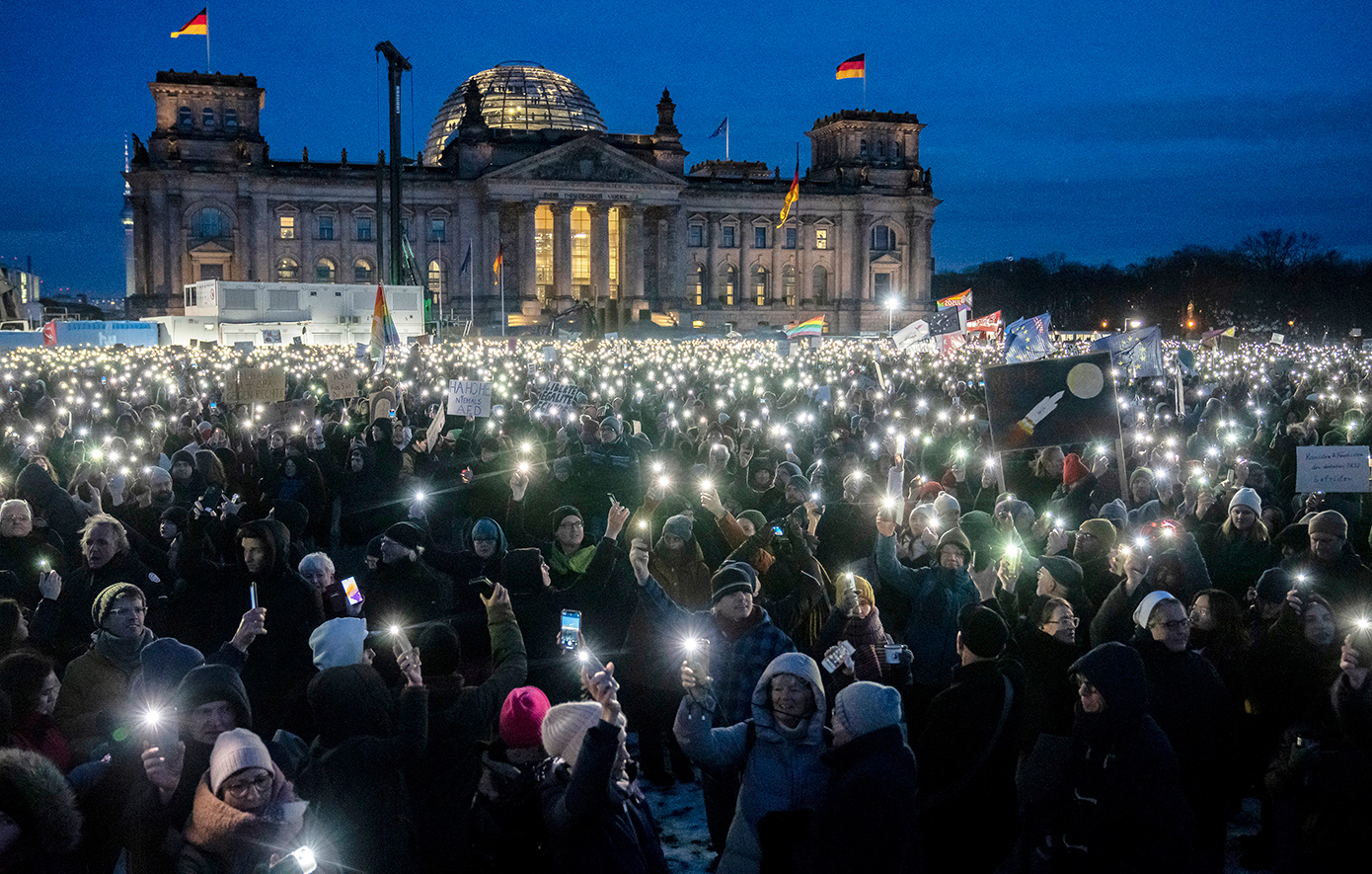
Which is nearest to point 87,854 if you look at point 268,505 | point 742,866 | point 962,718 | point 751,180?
point 742,866

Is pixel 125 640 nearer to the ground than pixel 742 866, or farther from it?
farther from it

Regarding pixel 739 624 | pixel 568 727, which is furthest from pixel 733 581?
pixel 568 727

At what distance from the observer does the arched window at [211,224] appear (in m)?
72.6

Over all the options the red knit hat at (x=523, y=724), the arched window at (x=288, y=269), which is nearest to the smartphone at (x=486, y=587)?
the red knit hat at (x=523, y=724)

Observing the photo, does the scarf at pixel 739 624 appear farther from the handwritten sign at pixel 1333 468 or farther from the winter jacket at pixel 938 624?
the handwritten sign at pixel 1333 468

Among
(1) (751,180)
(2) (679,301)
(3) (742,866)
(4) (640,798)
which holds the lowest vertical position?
(3) (742,866)

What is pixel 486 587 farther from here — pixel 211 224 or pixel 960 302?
pixel 211 224

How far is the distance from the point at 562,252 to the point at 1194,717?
7218 cm

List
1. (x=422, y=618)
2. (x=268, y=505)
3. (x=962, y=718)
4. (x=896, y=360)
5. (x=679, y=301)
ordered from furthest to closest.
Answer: (x=679, y=301), (x=896, y=360), (x=268, y=505), (x=422, y=618), (x=962, y=718)

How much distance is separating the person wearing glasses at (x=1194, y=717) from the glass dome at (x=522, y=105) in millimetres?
87181

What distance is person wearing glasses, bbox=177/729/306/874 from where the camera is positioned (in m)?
3.56

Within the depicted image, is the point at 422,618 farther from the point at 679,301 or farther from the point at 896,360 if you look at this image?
the point at 679,301

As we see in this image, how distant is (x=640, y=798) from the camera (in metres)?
3.96

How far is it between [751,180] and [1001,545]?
7709 centimetres
